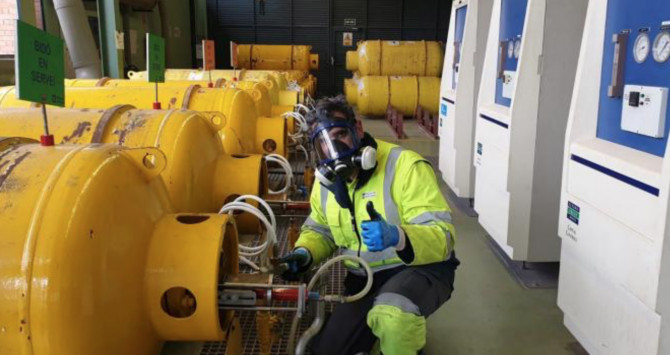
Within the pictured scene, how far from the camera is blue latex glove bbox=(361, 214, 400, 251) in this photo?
6.11 ft

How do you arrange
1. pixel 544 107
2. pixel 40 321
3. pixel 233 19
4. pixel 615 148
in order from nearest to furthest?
pixel 40 321, pixel 615 148, pixel 544 107, pixel 233 19

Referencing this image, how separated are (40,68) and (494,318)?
2546 millimetres

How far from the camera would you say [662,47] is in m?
2.14

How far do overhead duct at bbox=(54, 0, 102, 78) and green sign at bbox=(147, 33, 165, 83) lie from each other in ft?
11.3

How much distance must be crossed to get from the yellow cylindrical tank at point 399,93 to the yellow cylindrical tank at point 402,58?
10.6 inches

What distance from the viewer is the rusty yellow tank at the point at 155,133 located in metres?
2.54

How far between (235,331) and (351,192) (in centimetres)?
70

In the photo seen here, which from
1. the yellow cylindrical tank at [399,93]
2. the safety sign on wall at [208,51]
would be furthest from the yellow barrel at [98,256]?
the yellow cylindrical tank at [399,93]

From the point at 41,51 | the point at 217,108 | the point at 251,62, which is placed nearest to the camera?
the point at 41,51

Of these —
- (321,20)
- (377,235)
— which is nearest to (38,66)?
(377,235)

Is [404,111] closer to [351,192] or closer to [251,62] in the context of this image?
[251,62]

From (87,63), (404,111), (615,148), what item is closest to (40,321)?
(615,148)

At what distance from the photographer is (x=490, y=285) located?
3562 mm

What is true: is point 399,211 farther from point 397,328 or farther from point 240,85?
point 240,85
